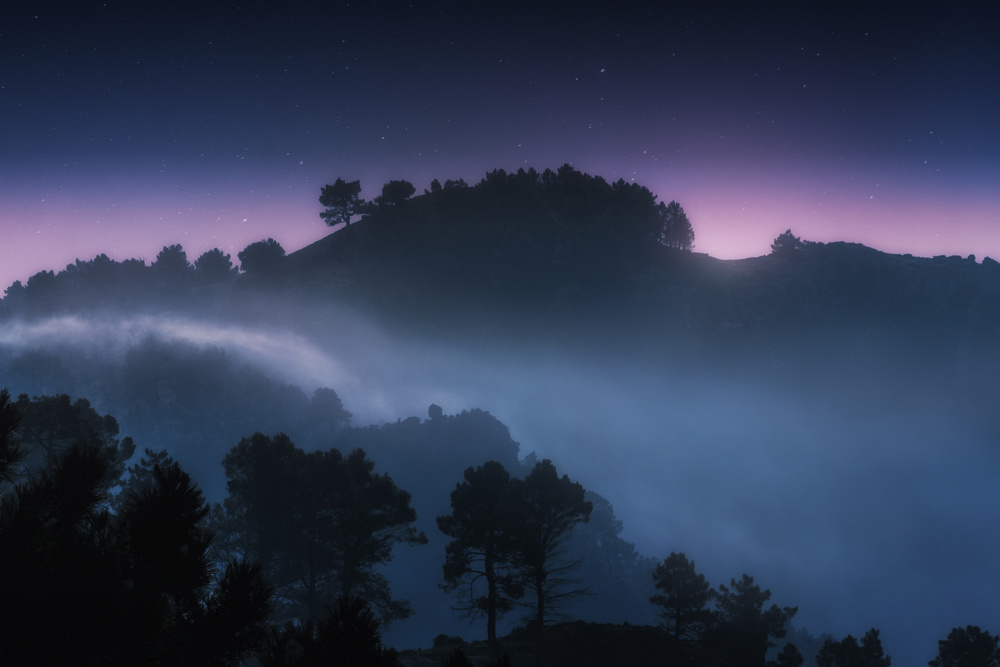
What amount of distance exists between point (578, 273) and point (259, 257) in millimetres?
84556

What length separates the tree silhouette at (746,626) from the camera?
31500mm

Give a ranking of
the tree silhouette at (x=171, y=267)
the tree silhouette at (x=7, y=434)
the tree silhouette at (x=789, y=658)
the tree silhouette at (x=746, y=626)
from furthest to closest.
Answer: the tree silhouette at (x=171, y=267) → the tree silhouette at (x=746, y=626) → the tree silhouette at (x=789, y=658) → the tree silhouette at (x=7, y=434)

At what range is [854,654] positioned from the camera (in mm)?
29844

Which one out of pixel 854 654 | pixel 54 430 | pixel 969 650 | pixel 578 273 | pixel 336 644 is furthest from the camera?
pixel 578 273

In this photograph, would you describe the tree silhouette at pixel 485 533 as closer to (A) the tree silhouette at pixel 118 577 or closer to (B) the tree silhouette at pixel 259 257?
(A) the tree silhouette at pixel 118 577

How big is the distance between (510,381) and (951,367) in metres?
142

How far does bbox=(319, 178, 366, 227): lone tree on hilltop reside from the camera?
121062 mm

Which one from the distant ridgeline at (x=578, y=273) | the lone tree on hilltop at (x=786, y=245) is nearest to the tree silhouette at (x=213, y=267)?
the distant ridgeline at (x=578, y=273)

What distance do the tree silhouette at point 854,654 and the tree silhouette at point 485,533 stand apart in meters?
18.9

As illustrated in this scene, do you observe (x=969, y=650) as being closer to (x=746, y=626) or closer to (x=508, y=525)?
(x=746, y=626)

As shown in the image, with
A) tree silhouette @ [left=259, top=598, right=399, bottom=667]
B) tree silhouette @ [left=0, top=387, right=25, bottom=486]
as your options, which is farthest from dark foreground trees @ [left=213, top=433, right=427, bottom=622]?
tree silhouette @ [left=0, top=387, right=25, bottom=486]

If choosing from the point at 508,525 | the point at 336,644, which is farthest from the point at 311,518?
the point at 336,644

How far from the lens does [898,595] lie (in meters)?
132

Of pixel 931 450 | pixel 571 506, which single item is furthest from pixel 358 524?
pixel 931 450
